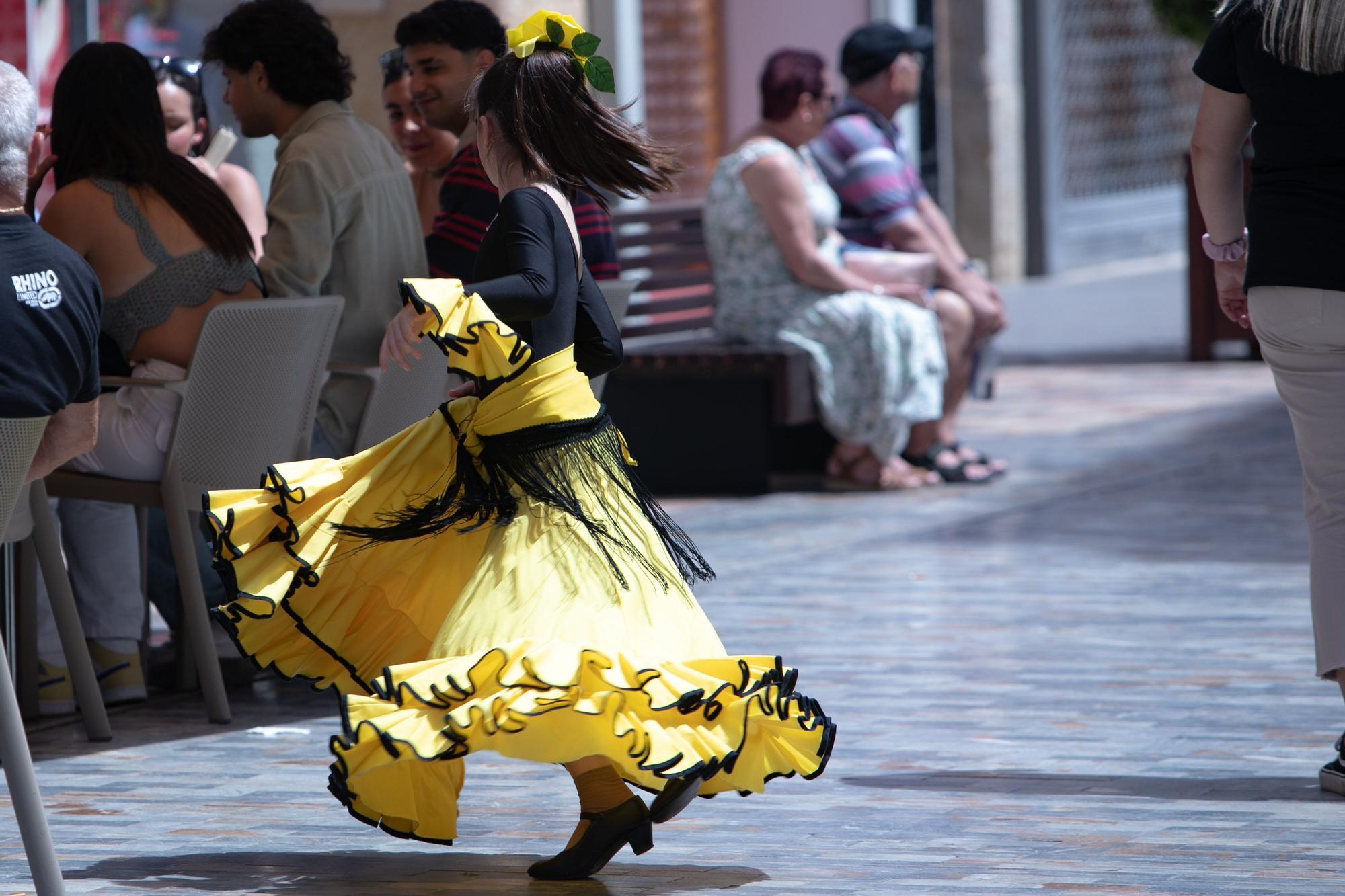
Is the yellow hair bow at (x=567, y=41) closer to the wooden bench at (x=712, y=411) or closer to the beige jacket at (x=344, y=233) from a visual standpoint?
the beige jacket at (x=344, y=233)

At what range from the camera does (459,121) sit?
577cm

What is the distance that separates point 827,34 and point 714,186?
7.04 metres

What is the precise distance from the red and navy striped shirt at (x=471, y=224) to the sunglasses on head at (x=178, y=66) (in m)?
1.39

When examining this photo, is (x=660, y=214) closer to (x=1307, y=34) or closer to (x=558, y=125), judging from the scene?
(x=1307, y=34)

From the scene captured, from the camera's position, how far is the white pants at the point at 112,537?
16.6 feet

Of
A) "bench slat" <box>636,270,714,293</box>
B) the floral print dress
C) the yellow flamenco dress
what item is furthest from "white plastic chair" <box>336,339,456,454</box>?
"bench slat" <box>636,270,714,293</box>

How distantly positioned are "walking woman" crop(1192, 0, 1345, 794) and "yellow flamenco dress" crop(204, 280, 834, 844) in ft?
3.93

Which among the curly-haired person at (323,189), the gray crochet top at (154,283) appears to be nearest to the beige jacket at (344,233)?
the curly-haired person at (323,189)

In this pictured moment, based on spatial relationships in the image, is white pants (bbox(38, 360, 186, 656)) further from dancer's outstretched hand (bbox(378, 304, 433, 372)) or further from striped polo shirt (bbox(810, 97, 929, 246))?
striped polo shirt (bbox(810, 97, 929, 246))

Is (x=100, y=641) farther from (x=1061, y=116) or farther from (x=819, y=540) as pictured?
(x=1061, y=116)

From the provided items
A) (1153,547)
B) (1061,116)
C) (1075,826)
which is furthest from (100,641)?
(1061,116)

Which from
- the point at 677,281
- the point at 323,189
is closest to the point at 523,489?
the point at 323,189

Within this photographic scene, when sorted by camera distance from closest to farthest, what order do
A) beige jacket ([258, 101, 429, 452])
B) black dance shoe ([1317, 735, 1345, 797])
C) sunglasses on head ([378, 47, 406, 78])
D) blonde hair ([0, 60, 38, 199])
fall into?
1. blonde hair ([0, 60, 38, 199])
2. black dance shoe ([1317, 735, 1345, 797])
3. beige jacket ([258, 101, 429, 452])
4. sunglasses on head ([378, 47, 406, 78])

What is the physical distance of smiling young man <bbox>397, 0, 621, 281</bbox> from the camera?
532 cm
